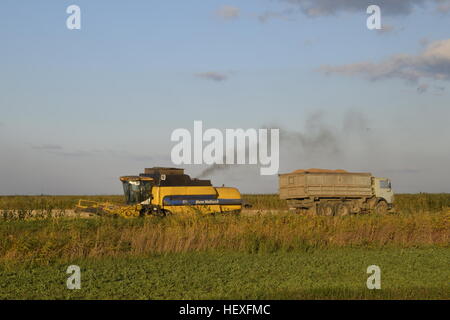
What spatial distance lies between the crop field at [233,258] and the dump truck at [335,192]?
13.1m

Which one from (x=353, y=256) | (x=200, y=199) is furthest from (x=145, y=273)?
(x=200, y=199)

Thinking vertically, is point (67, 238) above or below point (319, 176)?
below

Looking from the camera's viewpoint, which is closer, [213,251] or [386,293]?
[386,293]

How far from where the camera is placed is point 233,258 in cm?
1511

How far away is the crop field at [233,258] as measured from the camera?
10852 millimetres

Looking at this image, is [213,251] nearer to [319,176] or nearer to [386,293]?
[386,293]

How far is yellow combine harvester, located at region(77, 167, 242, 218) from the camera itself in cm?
2677

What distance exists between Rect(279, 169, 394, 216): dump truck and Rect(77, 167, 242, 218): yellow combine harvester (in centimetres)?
763

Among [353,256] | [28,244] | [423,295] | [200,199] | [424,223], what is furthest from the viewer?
[200,199]

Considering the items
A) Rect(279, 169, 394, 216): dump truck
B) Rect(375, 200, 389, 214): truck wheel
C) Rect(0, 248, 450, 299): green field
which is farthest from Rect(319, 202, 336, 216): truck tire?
Rect(0, 248, 450, 299): green field

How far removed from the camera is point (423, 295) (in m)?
10.6
